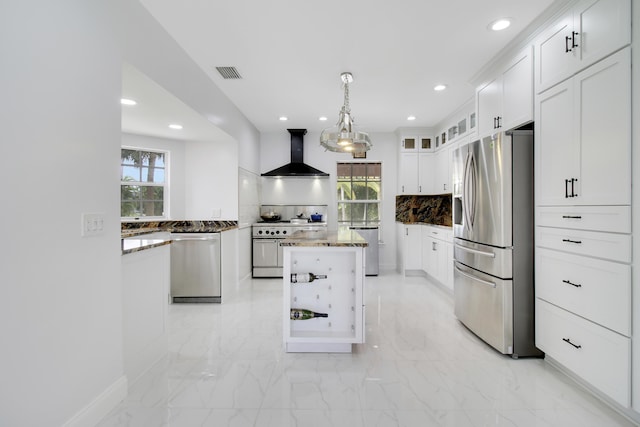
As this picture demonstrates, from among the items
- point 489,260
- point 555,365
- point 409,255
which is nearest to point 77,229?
point 489,260

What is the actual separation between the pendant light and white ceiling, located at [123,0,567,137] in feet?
1.56

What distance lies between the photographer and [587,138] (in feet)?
6.11

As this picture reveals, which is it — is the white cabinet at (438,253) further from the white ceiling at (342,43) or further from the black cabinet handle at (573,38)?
the black cabinet handle at (573,38)

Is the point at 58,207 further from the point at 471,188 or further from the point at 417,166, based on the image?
the point at 417,166

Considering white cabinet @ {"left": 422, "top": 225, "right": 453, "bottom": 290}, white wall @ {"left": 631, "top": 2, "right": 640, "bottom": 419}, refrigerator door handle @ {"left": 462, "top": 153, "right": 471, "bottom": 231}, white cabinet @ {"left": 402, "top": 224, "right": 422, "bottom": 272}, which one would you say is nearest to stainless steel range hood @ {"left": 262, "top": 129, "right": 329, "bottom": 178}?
white cabinet @ {"left": 402, "top": 224, "right": 422, "bottom": 272}

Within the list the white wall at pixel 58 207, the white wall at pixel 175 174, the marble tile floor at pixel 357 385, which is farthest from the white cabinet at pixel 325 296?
the white wall at pixel 175 174

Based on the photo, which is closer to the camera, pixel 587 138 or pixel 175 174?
pixel 587 138

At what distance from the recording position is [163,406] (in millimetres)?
1825

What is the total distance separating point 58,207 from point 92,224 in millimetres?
220

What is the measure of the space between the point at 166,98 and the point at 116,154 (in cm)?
103

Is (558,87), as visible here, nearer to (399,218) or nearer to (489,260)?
(489,260)

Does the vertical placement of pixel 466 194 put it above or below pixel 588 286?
above

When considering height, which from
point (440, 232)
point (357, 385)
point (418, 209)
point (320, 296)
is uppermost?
point (418, 209)

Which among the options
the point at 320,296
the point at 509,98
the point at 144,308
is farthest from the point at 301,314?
the point at 509,98
